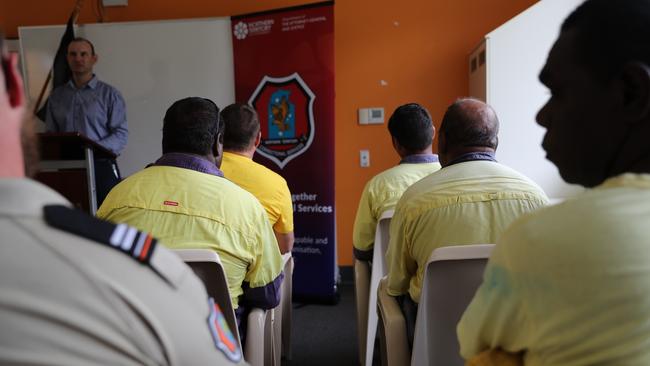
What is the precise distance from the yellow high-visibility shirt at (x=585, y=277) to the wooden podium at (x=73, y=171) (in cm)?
248

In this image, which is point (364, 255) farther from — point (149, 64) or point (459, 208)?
point (149, 64)

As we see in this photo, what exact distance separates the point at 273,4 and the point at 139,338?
3.89 metres

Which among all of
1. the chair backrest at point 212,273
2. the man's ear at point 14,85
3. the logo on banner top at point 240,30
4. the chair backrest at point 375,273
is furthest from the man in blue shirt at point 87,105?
the man's ear at point 14,85

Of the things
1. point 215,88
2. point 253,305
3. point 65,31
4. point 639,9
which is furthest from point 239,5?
point 639,9

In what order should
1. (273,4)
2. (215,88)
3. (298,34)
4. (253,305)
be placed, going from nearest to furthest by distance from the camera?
(253,305) → (298,34) → (215,88) → (273,4)

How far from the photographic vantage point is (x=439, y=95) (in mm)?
3889

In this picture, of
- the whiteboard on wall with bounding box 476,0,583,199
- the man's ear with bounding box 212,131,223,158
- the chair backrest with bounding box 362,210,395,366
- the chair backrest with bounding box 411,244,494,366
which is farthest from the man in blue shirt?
the chair backrest with bounding box 411,244,494,366

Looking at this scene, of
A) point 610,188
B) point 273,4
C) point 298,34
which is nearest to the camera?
point 610,188

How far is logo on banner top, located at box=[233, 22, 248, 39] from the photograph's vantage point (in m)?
3.54

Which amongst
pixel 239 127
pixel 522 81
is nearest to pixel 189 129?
pixel 239 127

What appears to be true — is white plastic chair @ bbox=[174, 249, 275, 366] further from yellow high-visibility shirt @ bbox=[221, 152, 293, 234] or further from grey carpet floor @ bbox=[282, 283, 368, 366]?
grey carpet floor @ bbox=[282, 283, 368, 366]

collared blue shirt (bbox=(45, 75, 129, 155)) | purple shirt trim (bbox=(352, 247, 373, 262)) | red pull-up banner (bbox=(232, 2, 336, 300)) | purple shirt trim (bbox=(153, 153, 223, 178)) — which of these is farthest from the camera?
collared blue shirt (bbox=(45, 75, 129, 155))

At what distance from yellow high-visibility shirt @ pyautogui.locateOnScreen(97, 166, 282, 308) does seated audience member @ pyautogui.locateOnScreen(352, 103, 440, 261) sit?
894mm

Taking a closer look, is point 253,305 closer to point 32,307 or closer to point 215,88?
point 32,307
